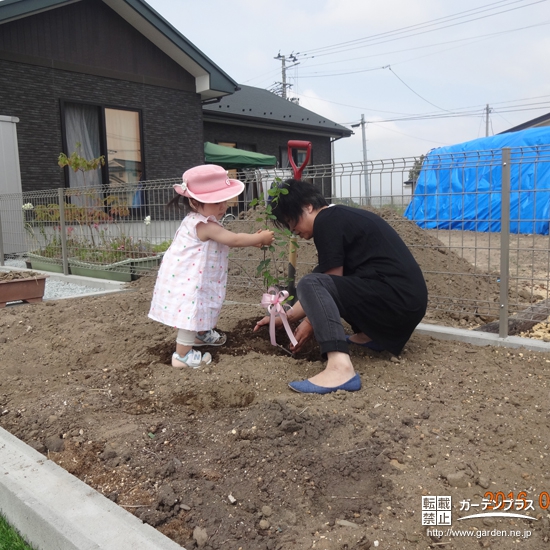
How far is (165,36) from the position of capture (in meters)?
10.5

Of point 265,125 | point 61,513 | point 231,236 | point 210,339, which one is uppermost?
point 265,125

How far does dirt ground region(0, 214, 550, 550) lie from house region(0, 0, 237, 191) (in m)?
7.19

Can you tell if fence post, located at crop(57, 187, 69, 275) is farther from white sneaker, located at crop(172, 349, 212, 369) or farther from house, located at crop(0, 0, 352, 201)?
white sneaker, located at crop(172, 349, 212, 369)

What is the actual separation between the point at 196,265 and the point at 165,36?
9.20 meters

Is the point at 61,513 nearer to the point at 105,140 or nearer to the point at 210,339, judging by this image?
the point at 210,339

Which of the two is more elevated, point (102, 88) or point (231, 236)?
point (102, 88)

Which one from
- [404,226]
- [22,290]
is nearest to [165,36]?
[22,290]

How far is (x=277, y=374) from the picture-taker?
2.64 m

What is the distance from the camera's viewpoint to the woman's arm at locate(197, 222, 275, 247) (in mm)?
2785

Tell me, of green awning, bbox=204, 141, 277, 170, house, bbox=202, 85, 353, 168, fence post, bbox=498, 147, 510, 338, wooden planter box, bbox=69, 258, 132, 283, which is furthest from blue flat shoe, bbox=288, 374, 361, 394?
house, bbox=202, 85, 353, 168

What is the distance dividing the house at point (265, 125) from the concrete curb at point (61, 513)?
1222 cm

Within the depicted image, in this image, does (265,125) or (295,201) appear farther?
(265,125)

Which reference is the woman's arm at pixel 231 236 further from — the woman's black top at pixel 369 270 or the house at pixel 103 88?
the house at pixel 103 88

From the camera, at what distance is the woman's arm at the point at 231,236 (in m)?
2.79
